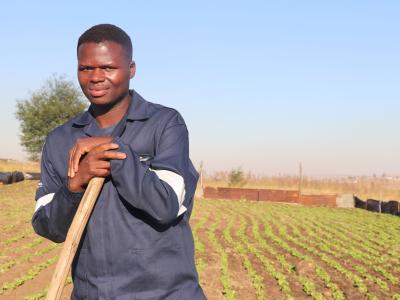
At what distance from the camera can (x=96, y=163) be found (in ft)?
5.30

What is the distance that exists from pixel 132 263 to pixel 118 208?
0.18 metres

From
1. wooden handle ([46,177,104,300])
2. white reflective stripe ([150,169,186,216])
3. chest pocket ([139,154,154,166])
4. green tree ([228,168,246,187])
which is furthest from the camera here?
green tree ([228,168,246,187])

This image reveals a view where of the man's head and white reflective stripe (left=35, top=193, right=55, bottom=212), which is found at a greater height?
the man's head

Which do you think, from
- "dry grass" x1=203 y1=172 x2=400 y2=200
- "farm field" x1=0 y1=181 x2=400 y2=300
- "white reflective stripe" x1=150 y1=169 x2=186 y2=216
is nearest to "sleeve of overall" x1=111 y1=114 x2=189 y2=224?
"white reflective stripe" x1=150 y1=169 x2=186 y2=216

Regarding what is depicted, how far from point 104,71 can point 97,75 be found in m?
0.03

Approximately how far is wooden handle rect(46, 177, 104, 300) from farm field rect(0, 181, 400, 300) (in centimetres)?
661

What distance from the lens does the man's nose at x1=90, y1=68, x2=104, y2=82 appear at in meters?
1.82

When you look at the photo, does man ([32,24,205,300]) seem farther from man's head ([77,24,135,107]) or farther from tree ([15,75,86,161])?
tree ([15,75,86,161])

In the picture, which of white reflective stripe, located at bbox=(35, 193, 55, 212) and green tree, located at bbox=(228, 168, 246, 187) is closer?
white reflective stripe, located at bbox=(35, 193, 55, 212)

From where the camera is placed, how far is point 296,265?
1109 cm

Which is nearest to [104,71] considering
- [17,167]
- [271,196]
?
[271,196]

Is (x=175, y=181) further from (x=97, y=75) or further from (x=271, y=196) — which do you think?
(x=271, y=196)

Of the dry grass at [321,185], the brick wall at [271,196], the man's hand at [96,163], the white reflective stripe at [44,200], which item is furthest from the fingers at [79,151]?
the dry grass at [321,185]

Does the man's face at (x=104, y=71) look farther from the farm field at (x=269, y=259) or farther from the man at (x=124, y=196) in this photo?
the farm field at (x=269, y=259)
